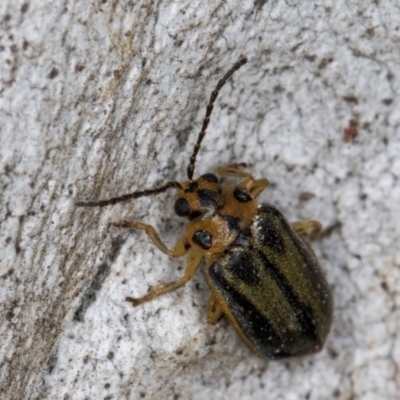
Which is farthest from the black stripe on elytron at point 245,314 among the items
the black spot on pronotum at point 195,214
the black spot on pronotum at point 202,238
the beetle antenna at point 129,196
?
the beetle antenna at point 129,196

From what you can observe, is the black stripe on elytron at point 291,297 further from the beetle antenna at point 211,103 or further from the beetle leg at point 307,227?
the beetle antenna at point 211,103

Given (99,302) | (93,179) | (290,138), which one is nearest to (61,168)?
(93,179)

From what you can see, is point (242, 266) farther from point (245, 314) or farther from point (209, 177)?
point (209, 177)

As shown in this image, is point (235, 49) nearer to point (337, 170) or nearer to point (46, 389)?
point (337, 170)

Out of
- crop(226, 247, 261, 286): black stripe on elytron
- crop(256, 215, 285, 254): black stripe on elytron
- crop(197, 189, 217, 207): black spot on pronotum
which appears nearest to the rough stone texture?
crop(197, 189, 217, 207): black spot on pronotum

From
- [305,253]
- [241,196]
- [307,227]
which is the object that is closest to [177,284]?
[241,196]

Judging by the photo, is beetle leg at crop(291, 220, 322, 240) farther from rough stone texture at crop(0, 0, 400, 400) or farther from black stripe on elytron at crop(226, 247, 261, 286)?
black stripe on elytron at crop(226, 247, 261, 286)
